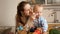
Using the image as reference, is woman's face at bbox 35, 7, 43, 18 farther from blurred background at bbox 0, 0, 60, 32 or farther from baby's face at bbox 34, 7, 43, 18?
blurred background at bbox 0, 0, 60, 32

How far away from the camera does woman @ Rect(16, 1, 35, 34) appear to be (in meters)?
1.56

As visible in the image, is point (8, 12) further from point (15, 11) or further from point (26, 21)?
point (26, 21)

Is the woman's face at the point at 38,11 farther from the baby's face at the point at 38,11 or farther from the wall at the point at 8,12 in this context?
the wall at the point at 8,12

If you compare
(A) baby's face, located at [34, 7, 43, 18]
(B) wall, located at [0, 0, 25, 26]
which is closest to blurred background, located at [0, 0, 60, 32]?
(B) wall, located at [0, 0, 25, 26]

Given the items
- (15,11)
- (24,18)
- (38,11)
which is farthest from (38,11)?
(15,11)

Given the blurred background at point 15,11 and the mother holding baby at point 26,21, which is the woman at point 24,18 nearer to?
the mother holding baby at point 26,21

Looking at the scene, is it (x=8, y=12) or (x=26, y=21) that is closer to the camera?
(x=26, y=21)

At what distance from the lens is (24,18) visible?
1.62 metres

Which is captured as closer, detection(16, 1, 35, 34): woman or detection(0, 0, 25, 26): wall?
detection(16, 1, 35, 34): woman

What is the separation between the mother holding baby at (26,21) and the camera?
1564 millimetres

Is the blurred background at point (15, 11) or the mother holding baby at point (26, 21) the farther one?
the blurred background at point (15, 11)

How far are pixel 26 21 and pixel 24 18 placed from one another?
0.05m

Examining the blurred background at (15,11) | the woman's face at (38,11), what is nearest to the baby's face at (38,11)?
the woman's face at (38,11)

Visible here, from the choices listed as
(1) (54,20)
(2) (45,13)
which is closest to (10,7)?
(2) (45,13)
